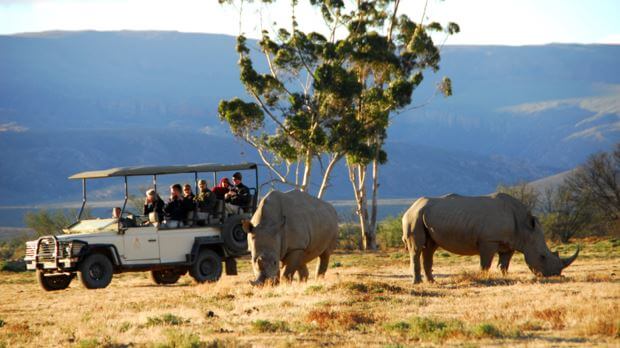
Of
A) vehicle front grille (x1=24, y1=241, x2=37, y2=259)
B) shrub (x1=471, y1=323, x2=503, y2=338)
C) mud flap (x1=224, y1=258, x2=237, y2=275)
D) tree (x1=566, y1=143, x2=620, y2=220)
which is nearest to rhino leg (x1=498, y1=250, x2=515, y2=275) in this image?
mud flap (x1=224, y1=258, x2=237, y2=275)

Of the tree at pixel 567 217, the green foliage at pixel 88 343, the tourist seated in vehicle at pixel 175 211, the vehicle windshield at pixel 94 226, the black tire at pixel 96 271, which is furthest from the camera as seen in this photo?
the tree at pixel 567 217

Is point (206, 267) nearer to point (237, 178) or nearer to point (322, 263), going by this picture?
point (237, 178)

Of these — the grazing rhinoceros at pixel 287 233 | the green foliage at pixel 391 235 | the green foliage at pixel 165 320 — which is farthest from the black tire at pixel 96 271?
the green foliage at pixel 391 235

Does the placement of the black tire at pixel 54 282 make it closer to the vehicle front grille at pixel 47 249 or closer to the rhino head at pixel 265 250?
the vehicle front grille at pixel 47 249

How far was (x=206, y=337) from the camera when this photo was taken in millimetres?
14898

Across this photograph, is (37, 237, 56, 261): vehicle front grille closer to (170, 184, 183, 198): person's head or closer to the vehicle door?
the vehicle door

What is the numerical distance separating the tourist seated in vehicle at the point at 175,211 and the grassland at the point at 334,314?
5.51 ft

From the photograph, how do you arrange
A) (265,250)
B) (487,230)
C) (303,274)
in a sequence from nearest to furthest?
(265,250) < (487,230) < (303,274)

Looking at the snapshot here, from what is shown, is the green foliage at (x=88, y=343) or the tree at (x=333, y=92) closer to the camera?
the green foliage at (x=88, y=343)

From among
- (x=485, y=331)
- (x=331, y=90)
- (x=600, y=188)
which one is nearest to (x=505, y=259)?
(x=485, y=331)

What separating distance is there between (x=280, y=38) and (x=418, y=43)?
19.0 feet

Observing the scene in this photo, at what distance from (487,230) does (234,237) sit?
6.85m

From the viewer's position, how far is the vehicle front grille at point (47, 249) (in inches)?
957

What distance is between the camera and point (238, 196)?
27.0 m
